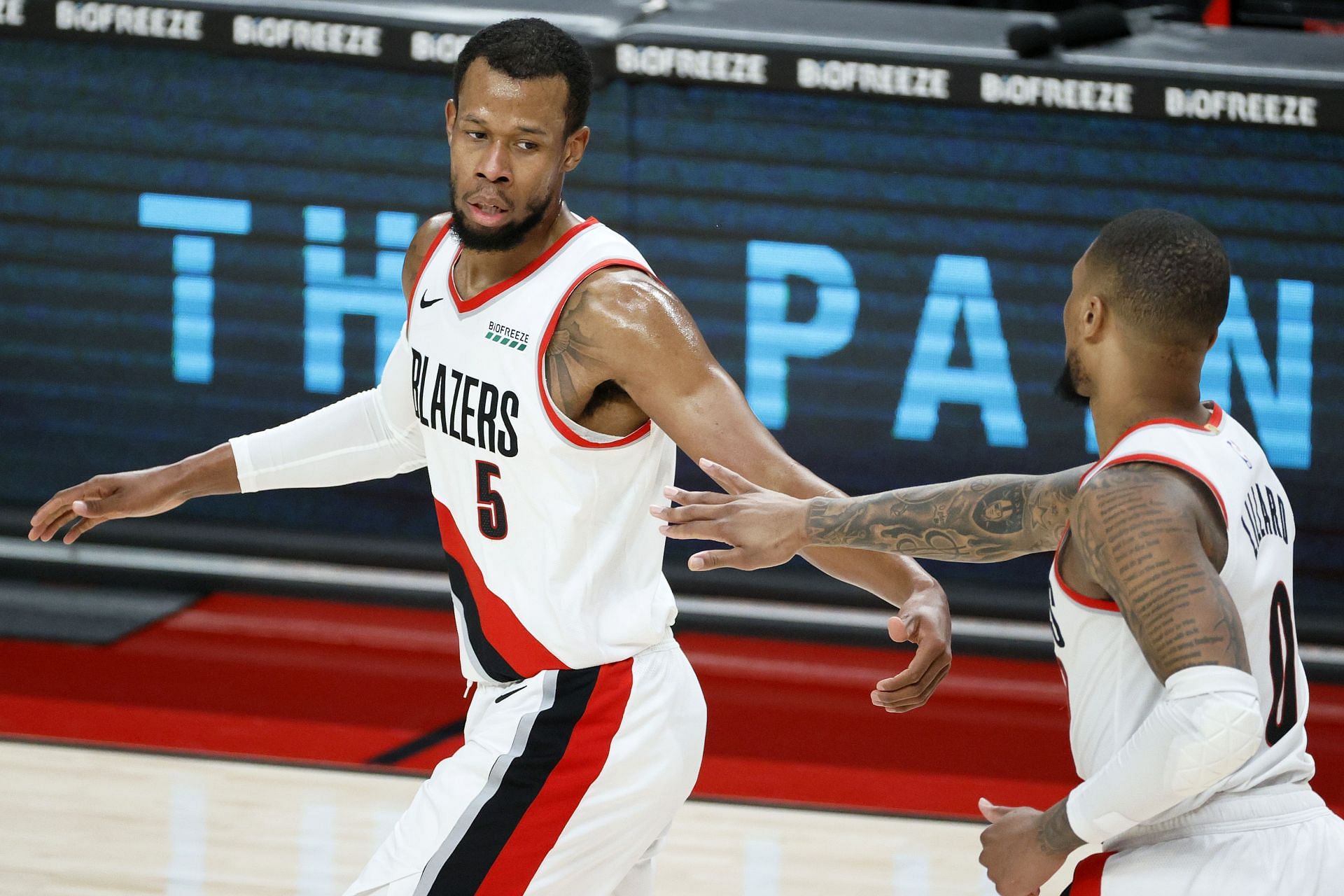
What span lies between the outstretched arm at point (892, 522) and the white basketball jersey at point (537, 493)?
279 millimetres

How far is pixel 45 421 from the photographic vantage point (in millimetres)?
6387

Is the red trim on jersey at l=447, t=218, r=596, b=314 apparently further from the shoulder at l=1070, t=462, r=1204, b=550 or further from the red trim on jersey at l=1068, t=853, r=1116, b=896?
the red trim on jersey at l=1068, t=853, r=1116, b=896

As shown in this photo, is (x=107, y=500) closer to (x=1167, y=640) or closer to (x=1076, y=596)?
(x=1076, y=596)

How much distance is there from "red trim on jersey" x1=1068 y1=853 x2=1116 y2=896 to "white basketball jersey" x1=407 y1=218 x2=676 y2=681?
805 mm

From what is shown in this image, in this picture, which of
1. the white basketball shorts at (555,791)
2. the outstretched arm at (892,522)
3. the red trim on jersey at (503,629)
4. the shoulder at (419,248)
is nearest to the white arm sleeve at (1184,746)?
the outstretched arm at (892,522)

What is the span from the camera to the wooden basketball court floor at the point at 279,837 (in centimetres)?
410

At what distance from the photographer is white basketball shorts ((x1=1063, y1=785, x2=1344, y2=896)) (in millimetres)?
2256

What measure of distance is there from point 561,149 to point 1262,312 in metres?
3.65

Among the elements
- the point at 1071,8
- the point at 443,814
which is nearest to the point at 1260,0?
the point at 1071,8

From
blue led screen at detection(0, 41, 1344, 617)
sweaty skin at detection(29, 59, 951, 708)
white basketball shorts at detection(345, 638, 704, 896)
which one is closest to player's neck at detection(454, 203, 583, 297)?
sweaty skin at detection(29, 59, 951, 708)

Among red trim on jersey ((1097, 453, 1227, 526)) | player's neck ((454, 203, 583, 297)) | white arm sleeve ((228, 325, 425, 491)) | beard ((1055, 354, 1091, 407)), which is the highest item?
player's neck ((454, 203, 583, 297))

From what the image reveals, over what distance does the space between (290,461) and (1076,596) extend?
1.63 meters

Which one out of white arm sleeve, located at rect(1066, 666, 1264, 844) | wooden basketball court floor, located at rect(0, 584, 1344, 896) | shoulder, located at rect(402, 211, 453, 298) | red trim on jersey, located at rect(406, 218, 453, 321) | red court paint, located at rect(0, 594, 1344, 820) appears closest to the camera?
white arm sleeve, located at rect(1066, 666, 1264, 844)

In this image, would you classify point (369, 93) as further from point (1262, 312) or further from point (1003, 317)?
point (1262, 312)
